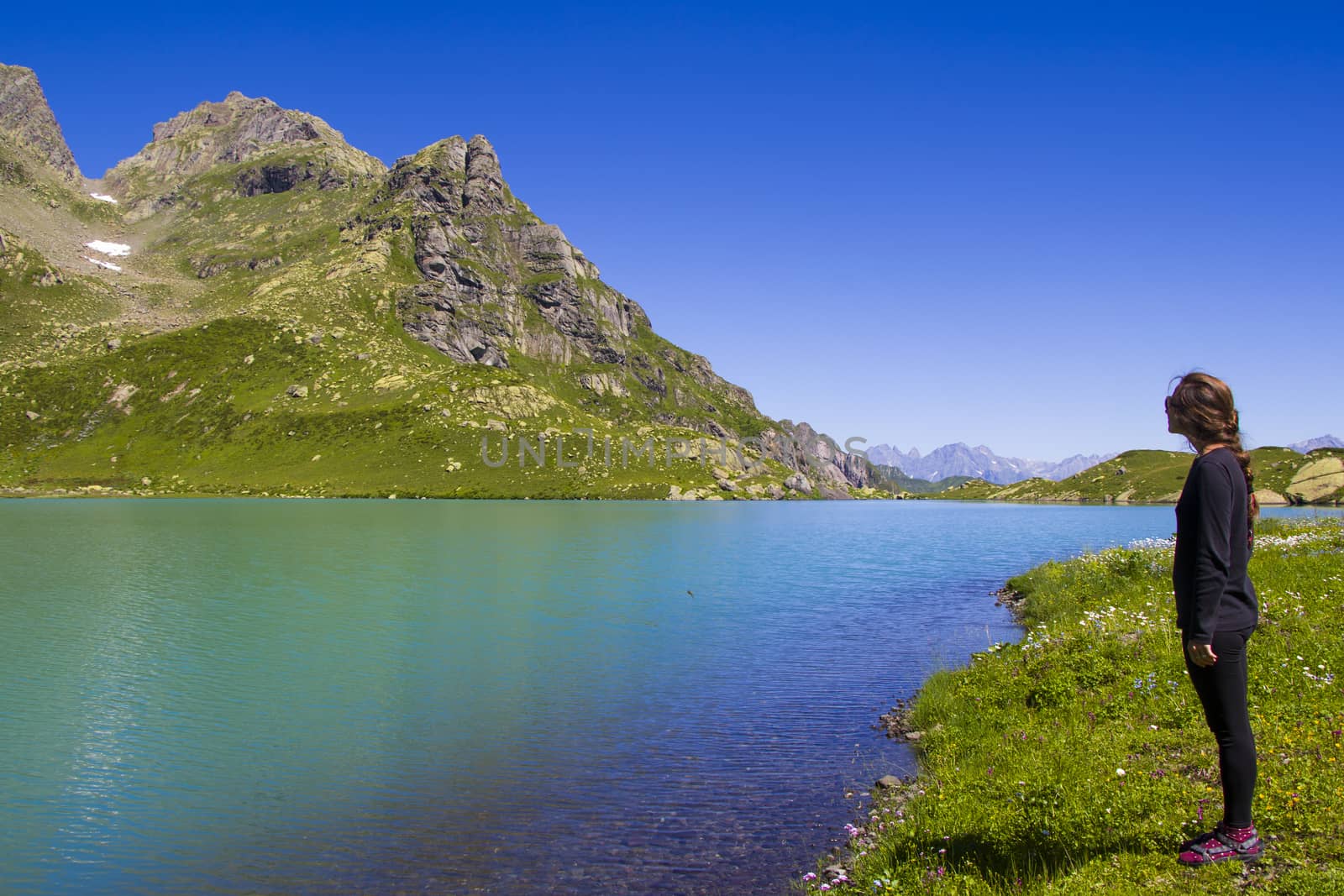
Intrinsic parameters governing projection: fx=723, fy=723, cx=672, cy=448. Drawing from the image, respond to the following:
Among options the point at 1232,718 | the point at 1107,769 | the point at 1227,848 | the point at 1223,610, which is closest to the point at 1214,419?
the point at 1223,610

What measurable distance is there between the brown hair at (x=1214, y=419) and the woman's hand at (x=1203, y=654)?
5.48 ft

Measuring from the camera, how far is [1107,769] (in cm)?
1264

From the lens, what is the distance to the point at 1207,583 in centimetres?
841

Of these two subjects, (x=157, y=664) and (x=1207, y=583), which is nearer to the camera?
(x=1207, y=583)

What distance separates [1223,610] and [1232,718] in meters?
1.24

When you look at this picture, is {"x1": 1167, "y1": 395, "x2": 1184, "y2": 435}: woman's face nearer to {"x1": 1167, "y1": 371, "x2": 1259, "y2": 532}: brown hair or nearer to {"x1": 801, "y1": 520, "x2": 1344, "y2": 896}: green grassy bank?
{"x1": 1167, "y1": 371, "x2": 1259, "y2": 532}: brown hair

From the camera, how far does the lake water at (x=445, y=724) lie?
13.9m

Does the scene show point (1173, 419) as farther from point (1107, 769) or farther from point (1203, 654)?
point (1107, 769)

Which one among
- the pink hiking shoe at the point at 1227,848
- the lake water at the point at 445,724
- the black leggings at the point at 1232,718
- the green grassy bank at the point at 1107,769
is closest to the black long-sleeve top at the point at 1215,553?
the black leggings at the point at 1232,718

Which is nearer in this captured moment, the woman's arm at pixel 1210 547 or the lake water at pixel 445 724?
the woman's arm at pixel 1210 547

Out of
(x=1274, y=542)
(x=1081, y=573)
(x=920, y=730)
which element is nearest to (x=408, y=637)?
(x=920, y=730)

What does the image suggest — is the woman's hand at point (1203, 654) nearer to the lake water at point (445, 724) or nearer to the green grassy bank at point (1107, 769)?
the green grassy bank at point (1107, 769)

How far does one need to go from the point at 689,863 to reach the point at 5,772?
17.0 m

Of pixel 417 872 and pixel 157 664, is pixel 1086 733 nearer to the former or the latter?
pixel 417 872
